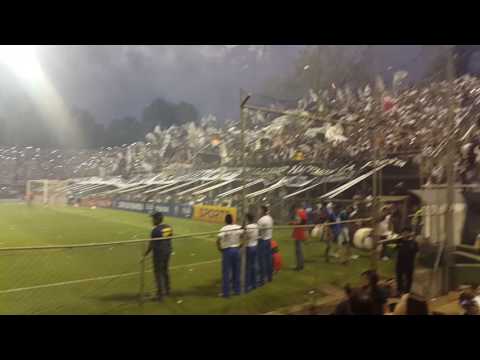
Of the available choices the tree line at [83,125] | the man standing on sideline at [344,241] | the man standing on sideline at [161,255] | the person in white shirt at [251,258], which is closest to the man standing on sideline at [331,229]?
the man standing on sideline at [344,241]

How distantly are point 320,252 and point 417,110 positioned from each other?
3.63 metres

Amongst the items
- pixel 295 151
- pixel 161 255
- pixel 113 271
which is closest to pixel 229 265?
pixel 161 255

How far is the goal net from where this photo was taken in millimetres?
5961

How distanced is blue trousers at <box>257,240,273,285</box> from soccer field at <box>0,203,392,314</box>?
19 centimetres

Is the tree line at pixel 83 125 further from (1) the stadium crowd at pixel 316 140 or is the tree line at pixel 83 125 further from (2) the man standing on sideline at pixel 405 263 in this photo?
(2) the man standing on sideline at pixel 405 263

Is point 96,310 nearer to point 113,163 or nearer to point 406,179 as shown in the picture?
point 113,163

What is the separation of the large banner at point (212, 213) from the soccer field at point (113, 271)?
22 cm

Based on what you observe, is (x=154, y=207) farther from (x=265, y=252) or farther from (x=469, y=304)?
(x=469, y=304)

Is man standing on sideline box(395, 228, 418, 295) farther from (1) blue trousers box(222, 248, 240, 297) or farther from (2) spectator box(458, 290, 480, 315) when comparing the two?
(1) blue trousers box(222, 248, 240, 297)

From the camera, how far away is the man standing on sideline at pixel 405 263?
6.36m

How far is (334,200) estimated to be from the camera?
25.1 ft

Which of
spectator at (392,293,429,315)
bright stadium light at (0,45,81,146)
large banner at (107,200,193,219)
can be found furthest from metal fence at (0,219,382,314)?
bright stadium light at (0,45,81,146)

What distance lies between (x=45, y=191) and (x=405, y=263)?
653 cm

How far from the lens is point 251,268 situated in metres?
5.62
